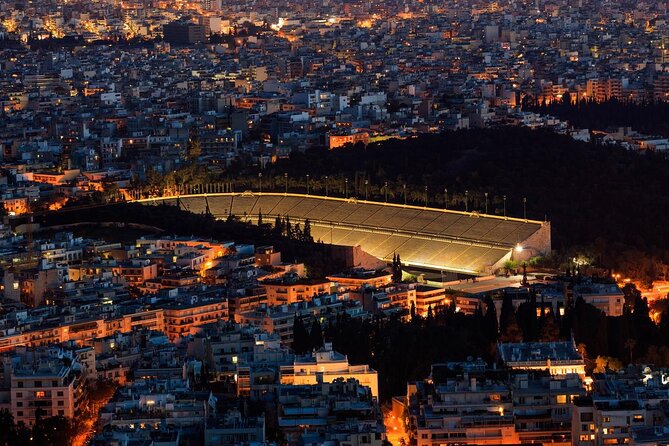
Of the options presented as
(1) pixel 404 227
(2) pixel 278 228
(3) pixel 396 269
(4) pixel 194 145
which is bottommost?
(4) pixel 194 145

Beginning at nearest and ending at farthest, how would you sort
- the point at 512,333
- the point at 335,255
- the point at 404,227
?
the point at 512,333, the point at 335,255, the point at 404,227

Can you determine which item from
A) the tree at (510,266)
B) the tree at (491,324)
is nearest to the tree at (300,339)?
the tree at (491,324)

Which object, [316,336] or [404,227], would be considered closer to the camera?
[316,336]

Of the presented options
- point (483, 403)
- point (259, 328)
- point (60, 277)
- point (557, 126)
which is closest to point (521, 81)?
point (557, 126)

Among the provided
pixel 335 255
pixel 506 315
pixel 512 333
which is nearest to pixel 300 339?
pixel 512 333

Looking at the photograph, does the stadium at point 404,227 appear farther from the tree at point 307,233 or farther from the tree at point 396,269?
the tree at point 396,269

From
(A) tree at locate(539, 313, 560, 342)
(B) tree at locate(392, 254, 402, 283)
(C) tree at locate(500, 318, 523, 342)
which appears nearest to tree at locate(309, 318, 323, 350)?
(C) tree at locate(500, 318, 523, 342)

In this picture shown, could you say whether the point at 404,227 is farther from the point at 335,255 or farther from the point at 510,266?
the point at 510,266

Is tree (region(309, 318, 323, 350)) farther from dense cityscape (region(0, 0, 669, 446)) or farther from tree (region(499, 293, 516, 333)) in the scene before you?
tree (region(499, 293, 516, 333))
